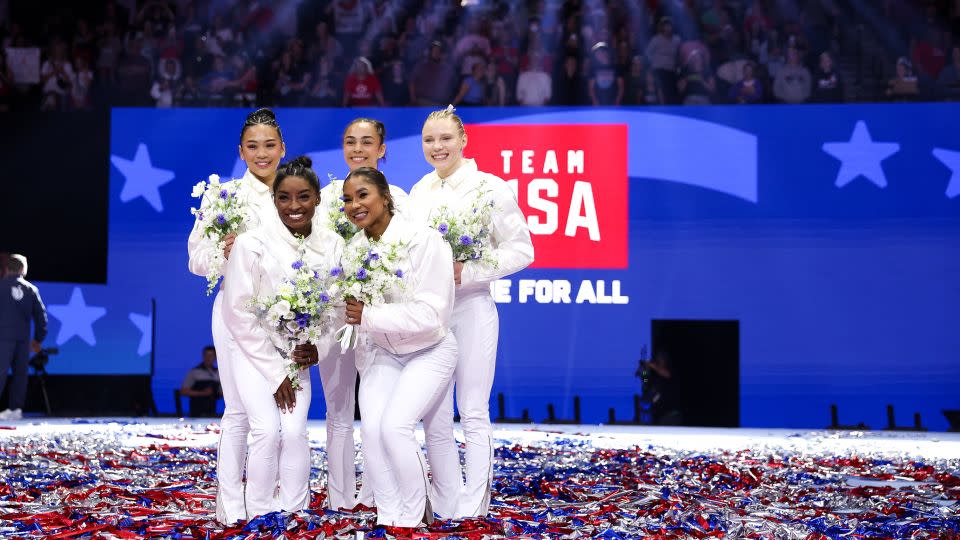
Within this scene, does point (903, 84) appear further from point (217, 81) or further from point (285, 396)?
point (285, 396)

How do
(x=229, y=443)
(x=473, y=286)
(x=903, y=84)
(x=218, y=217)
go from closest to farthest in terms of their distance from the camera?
(x=229, y=443) → (x=218, y=217) → (x=473, y=286) → (x=903, y=84)

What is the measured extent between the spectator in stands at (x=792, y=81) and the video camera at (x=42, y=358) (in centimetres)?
695

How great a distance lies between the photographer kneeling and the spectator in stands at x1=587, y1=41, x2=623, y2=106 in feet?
17.5

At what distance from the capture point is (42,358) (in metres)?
9.84

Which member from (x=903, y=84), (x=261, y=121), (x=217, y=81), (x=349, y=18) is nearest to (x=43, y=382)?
(x=217, y=81)

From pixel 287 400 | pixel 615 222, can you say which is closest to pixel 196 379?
pixel 615 222

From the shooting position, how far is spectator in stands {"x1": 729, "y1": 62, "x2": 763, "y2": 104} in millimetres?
10000

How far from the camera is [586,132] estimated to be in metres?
9.56

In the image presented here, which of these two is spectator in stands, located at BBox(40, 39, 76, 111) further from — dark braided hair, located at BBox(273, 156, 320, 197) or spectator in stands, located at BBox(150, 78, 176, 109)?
dark braided hair, located at BBox(273, 156, 320, 197)

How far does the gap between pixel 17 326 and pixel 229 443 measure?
604 centimetres

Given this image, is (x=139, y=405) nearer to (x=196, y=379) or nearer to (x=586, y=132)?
(x=196, y=379)

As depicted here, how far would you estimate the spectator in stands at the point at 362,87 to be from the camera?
33.4 feet

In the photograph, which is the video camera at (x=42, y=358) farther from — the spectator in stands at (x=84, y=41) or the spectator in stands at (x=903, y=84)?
the spectator in stands at (x=903, y=84)

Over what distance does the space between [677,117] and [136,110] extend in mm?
4829
